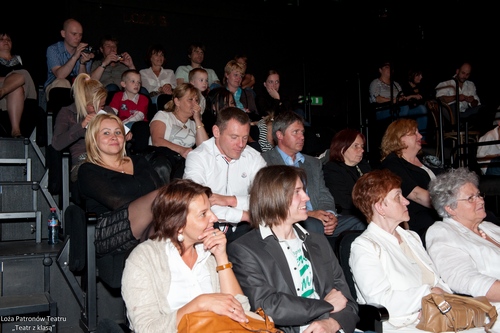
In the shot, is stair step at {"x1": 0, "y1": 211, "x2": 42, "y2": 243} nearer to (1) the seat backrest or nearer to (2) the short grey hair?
(1) the seat backrest

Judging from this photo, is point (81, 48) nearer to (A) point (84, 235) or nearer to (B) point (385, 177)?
(A) point (84, 235)

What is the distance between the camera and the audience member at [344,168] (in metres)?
4.56

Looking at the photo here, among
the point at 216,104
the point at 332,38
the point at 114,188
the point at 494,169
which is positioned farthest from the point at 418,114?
the point at 114,188

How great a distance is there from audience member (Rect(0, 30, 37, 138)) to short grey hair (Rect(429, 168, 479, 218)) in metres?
4.00

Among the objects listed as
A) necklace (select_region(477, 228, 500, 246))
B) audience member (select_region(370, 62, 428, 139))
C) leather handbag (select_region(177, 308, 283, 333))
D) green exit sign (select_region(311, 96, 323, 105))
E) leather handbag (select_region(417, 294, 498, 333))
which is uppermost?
green exit sign (select_region(311, 96, 323, 105))

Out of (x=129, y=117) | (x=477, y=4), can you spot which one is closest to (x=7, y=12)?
(x=129, y=117)

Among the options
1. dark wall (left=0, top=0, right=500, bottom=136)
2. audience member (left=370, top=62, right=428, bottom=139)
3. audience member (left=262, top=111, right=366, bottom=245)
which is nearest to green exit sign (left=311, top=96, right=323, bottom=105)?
dark wall (left=0, top=0, right=500, bottom=136)

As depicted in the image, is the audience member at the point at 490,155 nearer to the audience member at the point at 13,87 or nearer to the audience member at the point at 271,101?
the audience member at the point at 271,101

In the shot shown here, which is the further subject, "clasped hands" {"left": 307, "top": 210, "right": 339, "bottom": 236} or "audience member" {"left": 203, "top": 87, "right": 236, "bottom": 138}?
"audience member" {"left": 203, "top": 87, "right": 236, "bottom": 138}

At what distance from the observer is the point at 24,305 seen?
9.58 ft

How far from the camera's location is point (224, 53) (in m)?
8.84

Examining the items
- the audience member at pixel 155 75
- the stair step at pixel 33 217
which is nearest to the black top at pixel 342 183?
the stair step at pixel 33 217

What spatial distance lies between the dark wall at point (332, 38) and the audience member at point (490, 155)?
2.60m

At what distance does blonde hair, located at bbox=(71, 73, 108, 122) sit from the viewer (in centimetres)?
453
